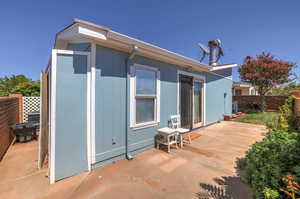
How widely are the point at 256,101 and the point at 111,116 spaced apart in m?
14.8

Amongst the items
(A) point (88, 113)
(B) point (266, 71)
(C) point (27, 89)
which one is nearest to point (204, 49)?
(B) point (266, 71)

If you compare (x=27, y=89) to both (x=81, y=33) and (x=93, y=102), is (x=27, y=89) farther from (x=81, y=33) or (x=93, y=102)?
(x=81, y=33)

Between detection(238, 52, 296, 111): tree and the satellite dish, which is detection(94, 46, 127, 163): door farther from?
detection(238, 52, 296, 111): tree

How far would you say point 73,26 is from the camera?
7.65ft

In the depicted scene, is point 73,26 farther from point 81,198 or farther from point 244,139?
point 244,139

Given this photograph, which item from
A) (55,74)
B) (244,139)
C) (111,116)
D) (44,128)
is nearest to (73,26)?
(55,74)

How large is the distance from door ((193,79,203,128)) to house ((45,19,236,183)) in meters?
1.65

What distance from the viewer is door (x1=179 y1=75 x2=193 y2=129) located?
16.1 ft

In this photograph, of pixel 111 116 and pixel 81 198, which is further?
pixel 111 116

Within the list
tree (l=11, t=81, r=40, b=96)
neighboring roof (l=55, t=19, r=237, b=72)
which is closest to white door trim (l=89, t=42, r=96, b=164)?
neighboring roof (l=55, t=19, r=237, b=72)

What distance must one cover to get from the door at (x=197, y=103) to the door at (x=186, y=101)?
1.14 ft

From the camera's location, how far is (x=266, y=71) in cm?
936

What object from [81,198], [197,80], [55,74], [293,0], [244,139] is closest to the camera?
[81,198]

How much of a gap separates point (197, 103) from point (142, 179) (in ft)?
14.2
